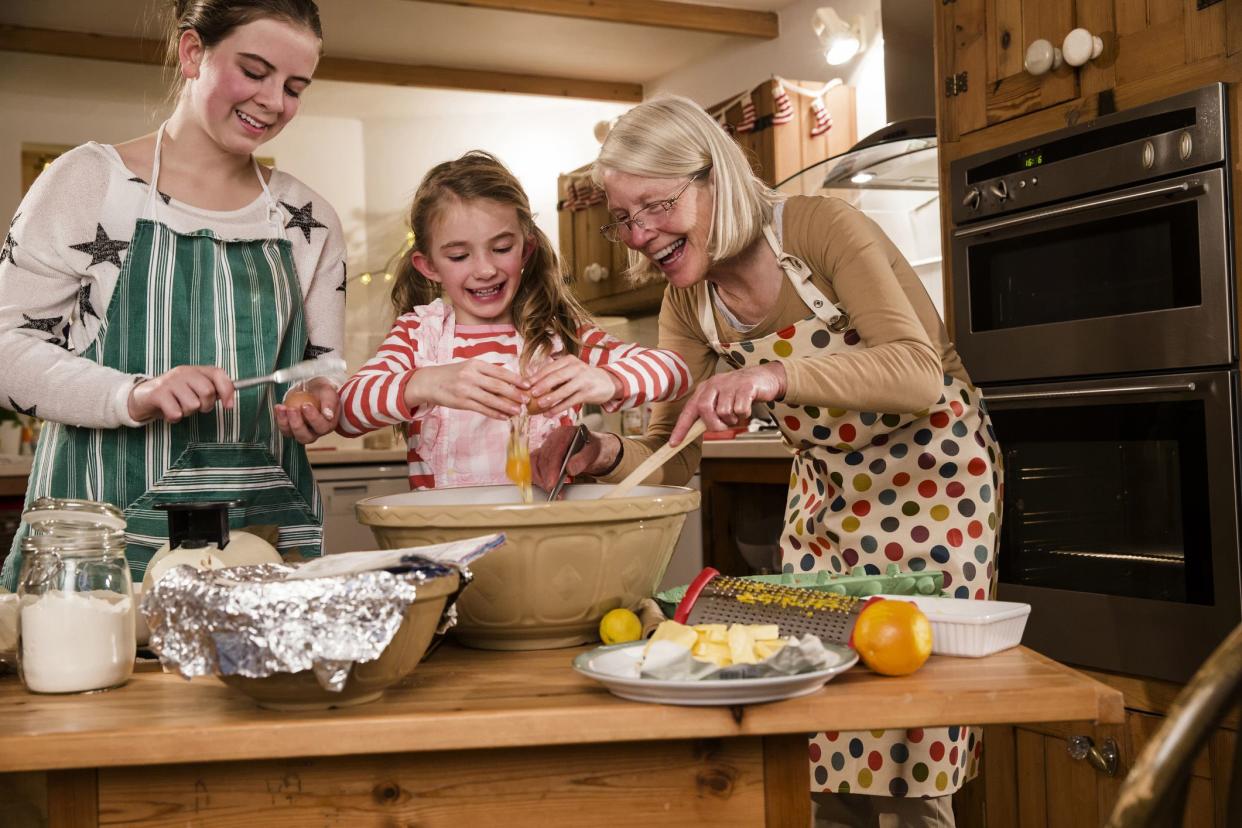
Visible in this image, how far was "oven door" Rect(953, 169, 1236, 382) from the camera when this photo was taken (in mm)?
1902

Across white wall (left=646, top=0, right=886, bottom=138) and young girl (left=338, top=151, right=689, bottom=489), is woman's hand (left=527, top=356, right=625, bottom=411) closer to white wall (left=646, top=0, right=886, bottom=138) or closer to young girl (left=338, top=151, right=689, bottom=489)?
young girl (left=338, top=151, right=689, bottom=489)

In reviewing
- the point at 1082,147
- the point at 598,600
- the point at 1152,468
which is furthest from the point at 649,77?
the point at 598,600

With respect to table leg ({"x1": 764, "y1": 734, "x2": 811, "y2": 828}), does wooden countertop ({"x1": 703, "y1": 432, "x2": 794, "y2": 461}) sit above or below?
above

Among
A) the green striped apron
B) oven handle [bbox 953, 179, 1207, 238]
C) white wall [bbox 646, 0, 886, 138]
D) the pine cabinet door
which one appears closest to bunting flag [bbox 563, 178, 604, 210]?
white wall [bbox 646, 0, 886, 138]

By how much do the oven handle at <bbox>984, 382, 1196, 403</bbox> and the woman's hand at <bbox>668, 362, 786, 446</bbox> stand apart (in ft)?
3.49

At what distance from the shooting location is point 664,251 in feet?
5.16

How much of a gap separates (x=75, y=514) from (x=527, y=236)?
912 millimetres

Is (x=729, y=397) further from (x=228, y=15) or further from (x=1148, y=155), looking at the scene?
(x=1148, y=155)

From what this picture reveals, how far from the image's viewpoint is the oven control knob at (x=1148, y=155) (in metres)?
1.97

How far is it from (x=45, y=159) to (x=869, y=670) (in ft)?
18.1

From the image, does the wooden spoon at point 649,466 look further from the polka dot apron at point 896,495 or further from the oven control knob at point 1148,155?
the oven control knob at point 1148,155

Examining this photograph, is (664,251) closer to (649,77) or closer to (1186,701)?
(1186,701)

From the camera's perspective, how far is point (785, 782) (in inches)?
33.2

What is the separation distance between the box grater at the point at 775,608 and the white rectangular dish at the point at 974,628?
0.23ft
